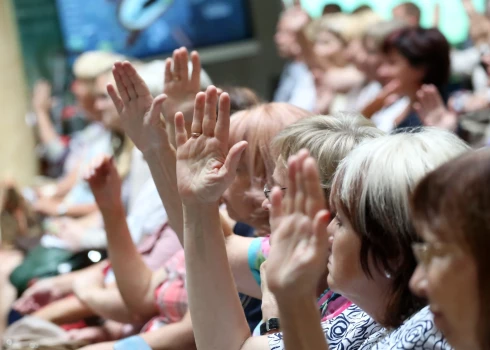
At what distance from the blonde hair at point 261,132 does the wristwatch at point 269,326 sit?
39 centimetres

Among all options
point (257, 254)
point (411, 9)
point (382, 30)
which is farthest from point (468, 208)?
point (411, 9)

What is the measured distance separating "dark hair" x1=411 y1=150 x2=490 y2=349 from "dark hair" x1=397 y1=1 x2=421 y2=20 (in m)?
4.15

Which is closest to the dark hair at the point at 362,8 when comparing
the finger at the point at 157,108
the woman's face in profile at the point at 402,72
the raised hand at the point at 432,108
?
the woman's face in profile at the point at 402,72

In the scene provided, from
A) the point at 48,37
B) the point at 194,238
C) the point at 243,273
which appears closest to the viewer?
the point at 194,238

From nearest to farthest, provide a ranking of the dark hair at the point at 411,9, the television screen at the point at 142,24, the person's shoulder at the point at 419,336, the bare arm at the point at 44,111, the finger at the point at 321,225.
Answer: the finger at the point at 321,225, the person's shoulder at the point at 419,336, the dark hair at the point at 411,9, the bare arm at the point at 44,111, the television screen at the point at 142,24

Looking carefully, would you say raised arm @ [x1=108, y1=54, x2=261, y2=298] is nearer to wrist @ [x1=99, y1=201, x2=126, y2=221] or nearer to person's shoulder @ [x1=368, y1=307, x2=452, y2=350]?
wrist @ [x1=99, y1=201, x2=126, y2=221]

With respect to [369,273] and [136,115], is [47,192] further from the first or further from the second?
[369,273]

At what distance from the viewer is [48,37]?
6.56 m

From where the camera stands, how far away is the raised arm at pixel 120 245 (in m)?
2.13

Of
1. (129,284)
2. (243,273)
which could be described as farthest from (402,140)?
(129,284)

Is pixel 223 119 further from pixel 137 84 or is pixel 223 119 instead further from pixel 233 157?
pixel 137 84

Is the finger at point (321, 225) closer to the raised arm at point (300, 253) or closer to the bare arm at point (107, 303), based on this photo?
the raised arm at point (300, 253)

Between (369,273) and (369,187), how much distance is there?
14 centimetres

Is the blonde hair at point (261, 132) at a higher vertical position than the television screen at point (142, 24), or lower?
higher
